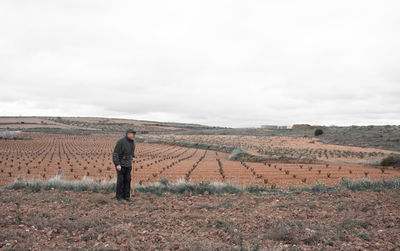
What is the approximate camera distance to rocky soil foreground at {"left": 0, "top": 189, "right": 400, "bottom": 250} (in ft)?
15.1

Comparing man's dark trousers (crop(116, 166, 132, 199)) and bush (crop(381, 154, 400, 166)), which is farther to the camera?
bush (crop(381, 154, 400, 166))

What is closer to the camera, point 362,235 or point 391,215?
point 362,235

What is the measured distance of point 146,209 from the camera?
677 centimetres

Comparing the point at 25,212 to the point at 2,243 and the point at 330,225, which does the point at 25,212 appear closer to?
the point at 2,243

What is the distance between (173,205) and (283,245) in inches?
137

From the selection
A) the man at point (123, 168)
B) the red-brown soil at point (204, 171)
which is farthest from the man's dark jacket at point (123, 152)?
the red-brown soil at point (204, 171)

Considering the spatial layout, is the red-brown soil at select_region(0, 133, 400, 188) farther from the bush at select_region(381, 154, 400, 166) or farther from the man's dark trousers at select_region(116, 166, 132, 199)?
the man's dark trousers at select_region(116, 166, 132, 199)

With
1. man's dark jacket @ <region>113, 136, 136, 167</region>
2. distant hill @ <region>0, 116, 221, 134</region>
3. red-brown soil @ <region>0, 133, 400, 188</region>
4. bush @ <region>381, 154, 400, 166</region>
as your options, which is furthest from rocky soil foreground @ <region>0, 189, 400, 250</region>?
distant hill @ <region>0, 116, 221, 134</region>

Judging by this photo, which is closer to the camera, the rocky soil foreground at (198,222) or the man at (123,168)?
the rocky soil foreground at (198,222)

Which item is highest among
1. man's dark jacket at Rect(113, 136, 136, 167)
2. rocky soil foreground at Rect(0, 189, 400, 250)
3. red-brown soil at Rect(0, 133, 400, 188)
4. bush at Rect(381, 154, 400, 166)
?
man's dark jacket at Rect(113, 136, 136, 167)

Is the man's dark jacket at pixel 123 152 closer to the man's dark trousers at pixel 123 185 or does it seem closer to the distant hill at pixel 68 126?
the man's dark trousers at pixel 123 185

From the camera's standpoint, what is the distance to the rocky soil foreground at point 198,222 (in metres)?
4.61

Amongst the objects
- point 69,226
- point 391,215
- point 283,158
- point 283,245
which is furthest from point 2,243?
point 283,158

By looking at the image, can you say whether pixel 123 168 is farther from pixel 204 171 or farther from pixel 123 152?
pixel 204 171
